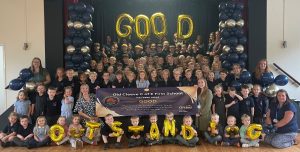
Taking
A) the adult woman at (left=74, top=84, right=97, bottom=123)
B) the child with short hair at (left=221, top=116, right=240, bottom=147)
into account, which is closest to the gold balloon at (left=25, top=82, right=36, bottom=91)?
the adult woman at (left=74, top=84, right=97, bottom=123)

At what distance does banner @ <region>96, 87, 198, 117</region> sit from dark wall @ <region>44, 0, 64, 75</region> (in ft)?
7.88

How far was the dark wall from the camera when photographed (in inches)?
306

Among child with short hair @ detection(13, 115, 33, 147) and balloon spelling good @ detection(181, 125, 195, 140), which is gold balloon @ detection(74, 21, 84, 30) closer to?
child with short hair @ detection(13, 115, 33, 147)

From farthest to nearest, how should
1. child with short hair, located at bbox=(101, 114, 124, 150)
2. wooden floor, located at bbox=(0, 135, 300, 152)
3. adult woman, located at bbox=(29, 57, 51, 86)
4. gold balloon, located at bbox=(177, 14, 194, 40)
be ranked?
gold balloon, located at bbox=(177, 14, 194, 40) → adult woman, located at bbox=(29, 57, 51, 86) → child with short hair, located at bbox=(101, 114, 124, 150) → wooden floor, located at bbox=(0, 135, 300, 152)

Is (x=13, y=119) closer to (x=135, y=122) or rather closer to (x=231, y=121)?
(x=135, y=122)

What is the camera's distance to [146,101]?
586 centimetres

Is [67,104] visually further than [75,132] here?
Yes

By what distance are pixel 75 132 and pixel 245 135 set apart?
2.76 m

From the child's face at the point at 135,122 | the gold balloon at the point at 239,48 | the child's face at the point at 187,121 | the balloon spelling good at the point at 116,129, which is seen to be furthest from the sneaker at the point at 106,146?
the gold balloon at the point at 239,48

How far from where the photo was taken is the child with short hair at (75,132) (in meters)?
5.37

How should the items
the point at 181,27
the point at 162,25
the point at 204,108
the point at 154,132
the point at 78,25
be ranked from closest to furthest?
the point at 154,132, the point at 204,108, the point at 78,25, the point at 181,27, the point at 162,25

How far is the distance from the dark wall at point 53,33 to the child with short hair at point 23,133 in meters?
2.45

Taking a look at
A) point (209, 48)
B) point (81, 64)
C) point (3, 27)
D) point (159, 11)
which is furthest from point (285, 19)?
point (3, 27)

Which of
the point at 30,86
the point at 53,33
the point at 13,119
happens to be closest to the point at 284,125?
the point at 13,119
